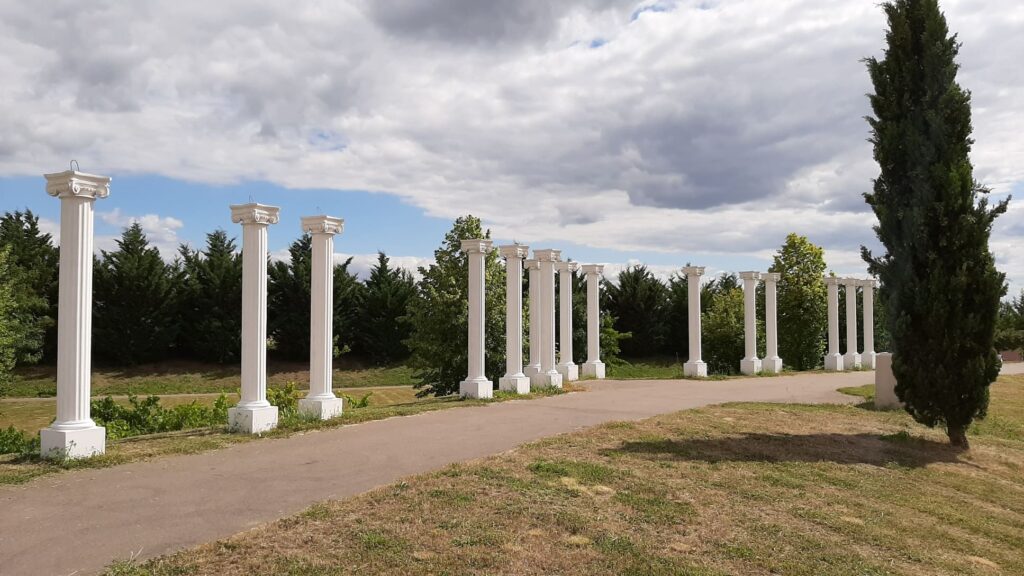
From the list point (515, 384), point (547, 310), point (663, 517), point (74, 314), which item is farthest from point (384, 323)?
point (663, 517)

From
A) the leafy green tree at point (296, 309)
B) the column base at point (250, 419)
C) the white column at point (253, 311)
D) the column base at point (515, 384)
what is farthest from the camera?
the leafy green tree at point (296, 309)

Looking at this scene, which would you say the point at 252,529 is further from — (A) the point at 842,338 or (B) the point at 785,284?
(A) the point at 842,338

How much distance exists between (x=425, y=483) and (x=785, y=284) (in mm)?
31296

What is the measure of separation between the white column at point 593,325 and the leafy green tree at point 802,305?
1397 centimetres

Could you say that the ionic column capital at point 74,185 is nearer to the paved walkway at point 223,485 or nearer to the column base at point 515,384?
the paved walkway at point 223,485

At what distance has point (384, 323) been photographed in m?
39.4

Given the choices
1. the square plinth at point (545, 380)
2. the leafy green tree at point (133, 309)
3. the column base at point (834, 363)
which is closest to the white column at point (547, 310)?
the square plinth at point (545, 380)

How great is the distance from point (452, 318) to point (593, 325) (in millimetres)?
6066

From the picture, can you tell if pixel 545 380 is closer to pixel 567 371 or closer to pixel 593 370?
pixel 567 371

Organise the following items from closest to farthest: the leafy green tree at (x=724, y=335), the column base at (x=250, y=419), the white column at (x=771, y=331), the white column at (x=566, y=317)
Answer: the column base at (x=250, y=419) < the white column at (x=566, y=317) < the white column at (x=771, y=331) < the leafy green tree at (x=724, y=335)

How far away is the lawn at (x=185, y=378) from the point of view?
105 ft

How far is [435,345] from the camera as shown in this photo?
2261 cm

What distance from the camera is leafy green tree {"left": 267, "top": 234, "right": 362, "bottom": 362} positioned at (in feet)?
129

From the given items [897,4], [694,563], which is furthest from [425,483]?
[897,4]
